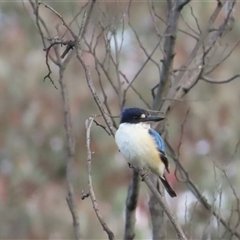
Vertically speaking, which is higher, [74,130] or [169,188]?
[169,188]

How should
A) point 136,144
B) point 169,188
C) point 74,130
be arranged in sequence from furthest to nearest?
1. point 74,130
2. point 169,188
3. point 136,144

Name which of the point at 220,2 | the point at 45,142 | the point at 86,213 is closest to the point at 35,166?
the point at 45,142

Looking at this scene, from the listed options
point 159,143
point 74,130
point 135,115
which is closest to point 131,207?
point 159,143

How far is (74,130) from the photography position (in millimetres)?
6848

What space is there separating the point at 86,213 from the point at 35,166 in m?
0.80

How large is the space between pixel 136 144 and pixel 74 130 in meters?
3.59

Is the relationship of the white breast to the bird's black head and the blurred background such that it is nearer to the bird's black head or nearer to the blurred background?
the bird's black head

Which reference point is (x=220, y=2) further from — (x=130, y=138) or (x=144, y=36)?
(x=144, y=36)

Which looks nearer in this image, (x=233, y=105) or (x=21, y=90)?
(x=21, y=90)

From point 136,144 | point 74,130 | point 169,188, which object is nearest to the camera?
point 136,144

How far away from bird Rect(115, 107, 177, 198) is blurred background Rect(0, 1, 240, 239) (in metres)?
3.11

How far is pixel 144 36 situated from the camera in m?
7.40

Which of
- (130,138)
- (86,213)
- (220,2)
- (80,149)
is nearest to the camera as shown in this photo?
(130,138)

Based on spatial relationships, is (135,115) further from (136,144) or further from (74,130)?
(74,130)
